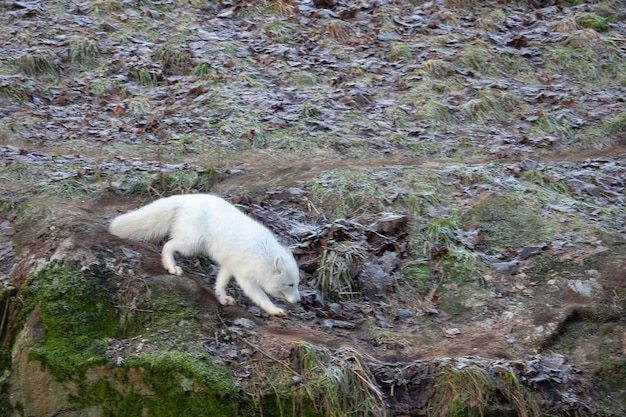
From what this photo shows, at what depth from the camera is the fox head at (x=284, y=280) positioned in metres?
6.06

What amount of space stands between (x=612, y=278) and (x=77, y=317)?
186 inches

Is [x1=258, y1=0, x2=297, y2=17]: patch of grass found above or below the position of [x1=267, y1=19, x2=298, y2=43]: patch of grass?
above

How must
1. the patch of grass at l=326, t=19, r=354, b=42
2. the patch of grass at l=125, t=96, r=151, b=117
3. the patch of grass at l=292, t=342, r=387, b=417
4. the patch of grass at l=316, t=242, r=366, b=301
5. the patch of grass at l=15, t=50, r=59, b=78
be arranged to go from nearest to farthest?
the patch of grass at l=292, t=342, r=387, b=417
the patch of grass at l=316, t=242, r=366, b=301
the patch of grass at l=125, t=96, r=151, b=117
the patch of grass at l=15, t=50, r=59, b=78
the patch of grass at l=326, t=19, r=354, b=42

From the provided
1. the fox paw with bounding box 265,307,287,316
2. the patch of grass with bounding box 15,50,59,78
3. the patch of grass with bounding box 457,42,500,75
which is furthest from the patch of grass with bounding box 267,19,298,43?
the fox paw with bounding box 265,307,287,316

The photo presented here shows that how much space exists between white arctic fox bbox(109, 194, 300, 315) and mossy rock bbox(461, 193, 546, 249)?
247 centimetres

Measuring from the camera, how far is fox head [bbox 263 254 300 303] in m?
6.06


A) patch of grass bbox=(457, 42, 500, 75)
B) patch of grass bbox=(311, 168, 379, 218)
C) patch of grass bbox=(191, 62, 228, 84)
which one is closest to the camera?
patch of grass bbox=(311, 168, 379, 218)

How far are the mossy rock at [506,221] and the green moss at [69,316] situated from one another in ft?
13.0

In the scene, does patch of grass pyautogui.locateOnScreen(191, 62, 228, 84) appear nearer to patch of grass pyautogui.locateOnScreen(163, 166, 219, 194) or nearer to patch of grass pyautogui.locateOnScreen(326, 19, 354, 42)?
patch of grass pyautogui.locateOnScreen(326, 19, 354, 42)

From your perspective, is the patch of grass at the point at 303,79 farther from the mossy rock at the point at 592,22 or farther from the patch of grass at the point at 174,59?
the mossy rock at the point at 592,22

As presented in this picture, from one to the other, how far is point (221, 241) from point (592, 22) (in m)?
9.93

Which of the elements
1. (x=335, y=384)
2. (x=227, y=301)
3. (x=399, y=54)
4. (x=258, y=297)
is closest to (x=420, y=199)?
(x=258, y=297)

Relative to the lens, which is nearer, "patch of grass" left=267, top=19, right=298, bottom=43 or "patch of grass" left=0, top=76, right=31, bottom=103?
"patch of grass" left=0, top=76, right=31, bottom=103

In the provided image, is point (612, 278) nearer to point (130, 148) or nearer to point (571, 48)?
point (130, 148)
